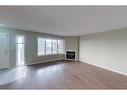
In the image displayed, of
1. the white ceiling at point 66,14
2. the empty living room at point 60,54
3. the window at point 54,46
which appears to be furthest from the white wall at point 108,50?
the window at point 54,46

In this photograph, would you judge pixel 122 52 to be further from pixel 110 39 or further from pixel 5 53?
pixel 5 53

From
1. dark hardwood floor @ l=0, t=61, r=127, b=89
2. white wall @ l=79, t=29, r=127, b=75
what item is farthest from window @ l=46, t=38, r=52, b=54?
dark hardwood floor @ l=0, t=61, r=127, b=89

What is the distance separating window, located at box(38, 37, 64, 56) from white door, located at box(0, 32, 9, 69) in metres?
2.48

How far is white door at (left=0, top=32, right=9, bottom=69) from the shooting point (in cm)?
595

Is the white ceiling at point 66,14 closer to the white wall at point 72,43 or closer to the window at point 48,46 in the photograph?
the window at point 48,46

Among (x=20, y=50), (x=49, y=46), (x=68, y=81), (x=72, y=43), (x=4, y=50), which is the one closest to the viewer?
(x=68, y=81)

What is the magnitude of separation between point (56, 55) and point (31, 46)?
2961 millimetres

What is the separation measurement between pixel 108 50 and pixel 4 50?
228 inches

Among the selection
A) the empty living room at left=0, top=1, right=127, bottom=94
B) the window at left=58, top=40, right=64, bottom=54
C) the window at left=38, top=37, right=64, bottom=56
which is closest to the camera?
the empty living room at left=0, top=1, right=127, bottom=94

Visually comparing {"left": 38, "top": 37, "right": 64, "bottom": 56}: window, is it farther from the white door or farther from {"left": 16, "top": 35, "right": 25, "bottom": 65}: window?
the white door

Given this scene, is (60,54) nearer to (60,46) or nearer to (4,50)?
(60,46)

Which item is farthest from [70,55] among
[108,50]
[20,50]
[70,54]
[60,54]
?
[20,50]

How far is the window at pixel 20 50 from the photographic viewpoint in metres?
6.79

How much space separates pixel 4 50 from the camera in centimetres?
609
